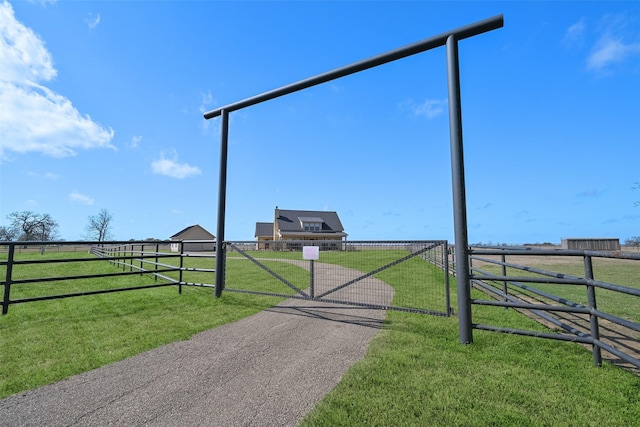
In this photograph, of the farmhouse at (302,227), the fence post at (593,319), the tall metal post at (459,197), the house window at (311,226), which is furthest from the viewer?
the house window at (311,226)

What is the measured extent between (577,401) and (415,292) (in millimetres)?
4944

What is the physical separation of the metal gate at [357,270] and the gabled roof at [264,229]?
39.7m

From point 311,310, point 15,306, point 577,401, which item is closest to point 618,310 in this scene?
point 577,401

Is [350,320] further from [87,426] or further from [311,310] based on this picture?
[87,426]

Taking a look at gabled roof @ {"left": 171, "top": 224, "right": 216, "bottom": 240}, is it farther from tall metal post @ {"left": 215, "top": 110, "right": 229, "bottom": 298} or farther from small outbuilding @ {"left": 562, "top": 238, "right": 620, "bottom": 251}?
small outbuilding @ {"left": 562, "top": 238, "right": 620, "bottom": 251}

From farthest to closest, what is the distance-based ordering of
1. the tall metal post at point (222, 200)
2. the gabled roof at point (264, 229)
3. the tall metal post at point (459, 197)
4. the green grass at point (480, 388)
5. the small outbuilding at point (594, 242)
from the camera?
1. the gabled roof at point (264, 229)
2. the small outbuilding at point (594, 242)
3. the tall metal post at point (222, 200)
4. the tall metal post at point (459, 197)
5. the green grass at point (480, 388)

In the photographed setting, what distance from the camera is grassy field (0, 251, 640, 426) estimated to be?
2.42 m

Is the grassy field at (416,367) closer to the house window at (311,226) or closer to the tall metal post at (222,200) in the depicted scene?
the tall metal post at (222,200)

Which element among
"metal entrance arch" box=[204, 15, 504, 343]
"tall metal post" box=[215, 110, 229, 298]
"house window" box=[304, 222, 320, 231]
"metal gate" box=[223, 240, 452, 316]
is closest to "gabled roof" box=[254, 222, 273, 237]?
"house window" box=[304, 222, 320, 231]

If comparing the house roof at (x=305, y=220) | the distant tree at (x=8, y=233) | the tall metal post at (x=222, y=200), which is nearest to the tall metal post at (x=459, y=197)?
the tall metal post at (x=222, y=200)

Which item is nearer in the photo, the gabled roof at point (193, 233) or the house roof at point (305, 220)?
the house roof at point (305, 220)

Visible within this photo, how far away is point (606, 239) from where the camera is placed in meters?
38.6

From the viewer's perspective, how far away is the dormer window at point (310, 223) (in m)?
44.1

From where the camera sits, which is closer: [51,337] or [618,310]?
[51,337]
